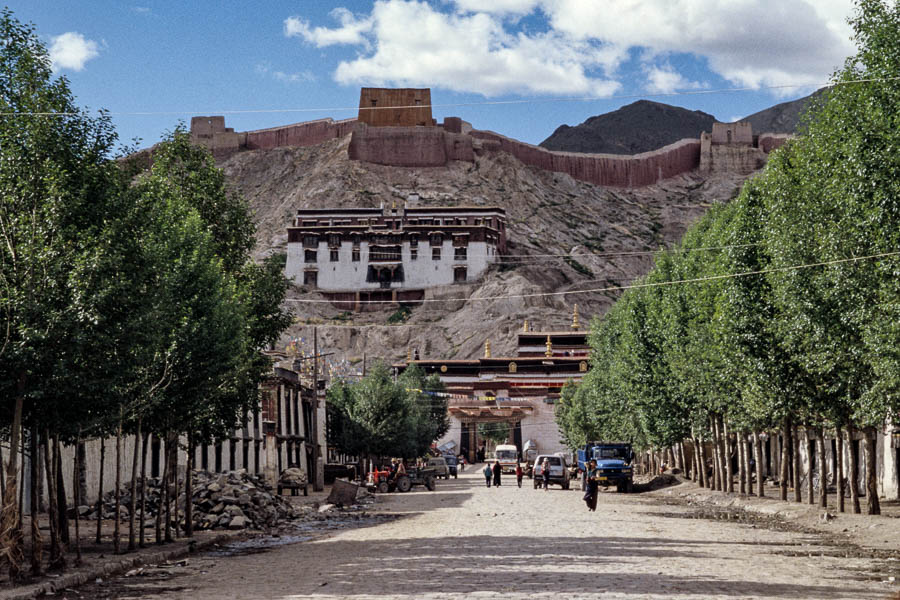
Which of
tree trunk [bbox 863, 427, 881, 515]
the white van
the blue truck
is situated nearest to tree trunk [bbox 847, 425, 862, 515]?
tree trunk [bbox 863, 427, 881, 515]

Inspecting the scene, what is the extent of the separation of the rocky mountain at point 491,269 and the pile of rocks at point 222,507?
104355 mm

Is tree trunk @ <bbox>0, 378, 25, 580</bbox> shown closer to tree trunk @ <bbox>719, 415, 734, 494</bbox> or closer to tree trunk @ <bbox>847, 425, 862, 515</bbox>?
tree trunk @ <bbox>847, 425, 862, 515</bbox>

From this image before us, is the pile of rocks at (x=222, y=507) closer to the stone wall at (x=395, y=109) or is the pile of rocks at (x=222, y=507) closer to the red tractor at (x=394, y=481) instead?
the red tractor at (x=394, y=481)

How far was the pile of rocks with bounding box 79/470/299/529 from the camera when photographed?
30.6 metres

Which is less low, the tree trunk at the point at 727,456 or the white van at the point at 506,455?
the tree trunk at the point at 727,456

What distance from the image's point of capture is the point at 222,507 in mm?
31281

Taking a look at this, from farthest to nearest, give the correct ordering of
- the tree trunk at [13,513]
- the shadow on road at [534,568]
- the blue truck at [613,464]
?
the blue truck at [613,464] < the tree trunk at [13,513] < the shadow on road at [534,568]

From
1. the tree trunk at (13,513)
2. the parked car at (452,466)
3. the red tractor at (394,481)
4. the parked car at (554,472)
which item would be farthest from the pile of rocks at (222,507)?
the parked car at (452,466)

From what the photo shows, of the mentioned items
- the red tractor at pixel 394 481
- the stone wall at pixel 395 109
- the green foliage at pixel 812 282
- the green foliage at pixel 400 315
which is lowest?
the red tractor at pixel 394 481

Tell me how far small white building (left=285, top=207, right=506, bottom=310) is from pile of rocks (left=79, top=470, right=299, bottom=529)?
122 metres

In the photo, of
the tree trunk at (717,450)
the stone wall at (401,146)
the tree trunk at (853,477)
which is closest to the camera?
the tree trunk at (853,477)

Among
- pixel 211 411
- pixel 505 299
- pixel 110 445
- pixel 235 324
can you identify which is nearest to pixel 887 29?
pixel 235 324

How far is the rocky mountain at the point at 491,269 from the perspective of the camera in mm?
148875

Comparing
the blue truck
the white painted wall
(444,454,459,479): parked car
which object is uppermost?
the white painted wall
